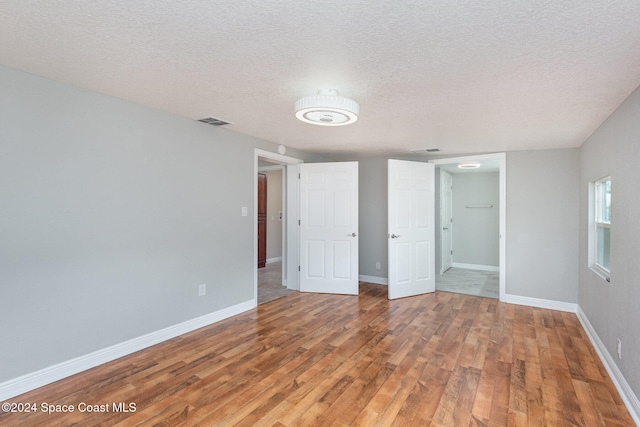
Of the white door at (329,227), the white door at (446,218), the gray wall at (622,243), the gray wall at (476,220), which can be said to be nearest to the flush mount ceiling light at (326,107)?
the gray wall at (622,243)

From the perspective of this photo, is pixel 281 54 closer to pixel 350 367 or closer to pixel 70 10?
pixel 70 10

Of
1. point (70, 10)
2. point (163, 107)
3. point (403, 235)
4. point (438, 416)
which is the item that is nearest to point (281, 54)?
point (70, 10)

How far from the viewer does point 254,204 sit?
13.5ft

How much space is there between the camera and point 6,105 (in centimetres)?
213

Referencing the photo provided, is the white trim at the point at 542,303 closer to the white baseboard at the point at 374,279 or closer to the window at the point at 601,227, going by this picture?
the window at the point at 601,227

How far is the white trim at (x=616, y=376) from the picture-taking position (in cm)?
201

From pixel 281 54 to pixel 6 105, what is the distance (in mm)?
1888

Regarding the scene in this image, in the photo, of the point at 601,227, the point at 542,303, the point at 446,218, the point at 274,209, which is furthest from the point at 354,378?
the point at 274,209

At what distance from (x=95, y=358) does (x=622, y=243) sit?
4199 mm

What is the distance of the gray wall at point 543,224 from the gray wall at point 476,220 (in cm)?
238

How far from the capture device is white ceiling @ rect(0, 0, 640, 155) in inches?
56.9

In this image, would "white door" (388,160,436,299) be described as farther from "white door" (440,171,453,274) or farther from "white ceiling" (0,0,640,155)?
"white ceiling" (0,0,640,155)

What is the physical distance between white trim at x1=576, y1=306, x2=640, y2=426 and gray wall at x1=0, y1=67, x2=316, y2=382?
3.55 m

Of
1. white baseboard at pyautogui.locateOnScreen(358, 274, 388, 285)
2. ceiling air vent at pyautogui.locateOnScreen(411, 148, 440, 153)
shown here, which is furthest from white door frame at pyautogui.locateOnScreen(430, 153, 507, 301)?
white baseboard at pyautogui.locateOnScreen(358, 274, 388, 285)
